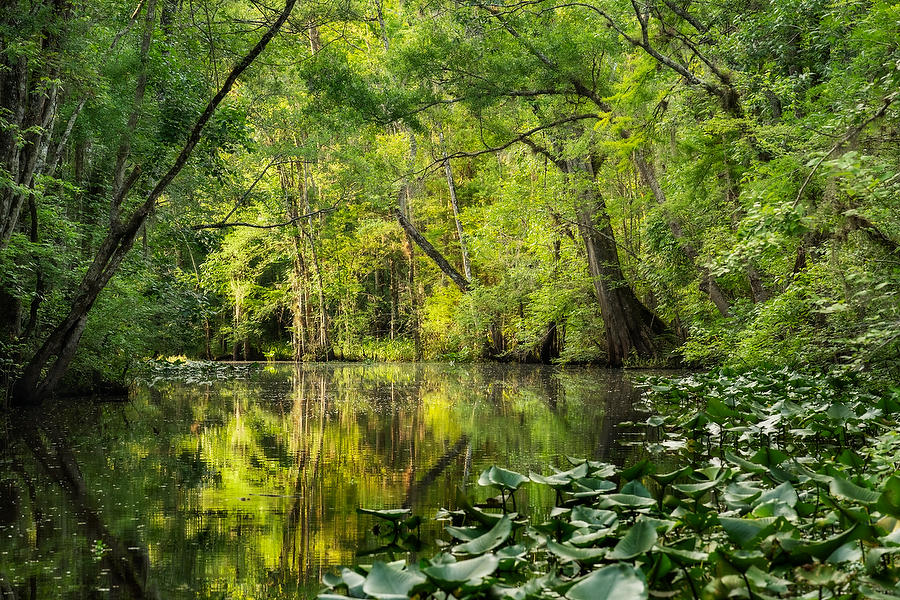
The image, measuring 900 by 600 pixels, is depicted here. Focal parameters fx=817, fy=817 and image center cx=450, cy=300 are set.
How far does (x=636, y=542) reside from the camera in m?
2.58

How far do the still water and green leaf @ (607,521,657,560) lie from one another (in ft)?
3.74

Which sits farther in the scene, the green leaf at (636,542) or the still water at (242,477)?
the still water at (242,477)

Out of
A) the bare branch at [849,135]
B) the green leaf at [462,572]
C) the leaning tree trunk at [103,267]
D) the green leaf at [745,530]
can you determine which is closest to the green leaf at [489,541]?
the green leaf at [462,572]

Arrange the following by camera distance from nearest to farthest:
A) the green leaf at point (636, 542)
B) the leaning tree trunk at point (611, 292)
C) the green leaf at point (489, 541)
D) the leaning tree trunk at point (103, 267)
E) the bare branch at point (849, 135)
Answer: the green leaf at point (636, 542)
the green leaf at point (489, 541)
the bare branch at point (849, 135)
the leaning tree trunk at point (103, 267)
the leaning tree trunk at point (611, 292)

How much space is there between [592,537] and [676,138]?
10.6m

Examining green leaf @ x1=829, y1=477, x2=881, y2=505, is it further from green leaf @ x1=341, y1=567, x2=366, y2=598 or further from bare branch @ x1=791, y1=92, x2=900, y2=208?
bare branch @ x1=791, y1=92, x2=900, y2=208

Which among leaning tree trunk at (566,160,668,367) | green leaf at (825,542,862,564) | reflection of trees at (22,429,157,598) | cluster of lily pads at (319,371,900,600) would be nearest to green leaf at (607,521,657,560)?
cluster of lily pads at (319,371,900,600)

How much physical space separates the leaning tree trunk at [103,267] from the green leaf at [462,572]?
7146 millimetres

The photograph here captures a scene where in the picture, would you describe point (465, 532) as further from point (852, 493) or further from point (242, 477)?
point (242, 477)

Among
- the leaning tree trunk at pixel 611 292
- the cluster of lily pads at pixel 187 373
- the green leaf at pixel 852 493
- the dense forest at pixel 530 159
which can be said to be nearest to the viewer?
the green leaf at pixel 852 493

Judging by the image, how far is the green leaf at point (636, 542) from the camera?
253 centimetres

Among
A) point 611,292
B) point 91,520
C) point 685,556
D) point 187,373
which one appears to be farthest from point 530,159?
point 685,556

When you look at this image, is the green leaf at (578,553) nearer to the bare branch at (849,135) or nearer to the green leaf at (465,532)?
the green leaf at (465,532)

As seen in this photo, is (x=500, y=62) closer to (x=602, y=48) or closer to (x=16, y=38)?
(x=602, y=48)
